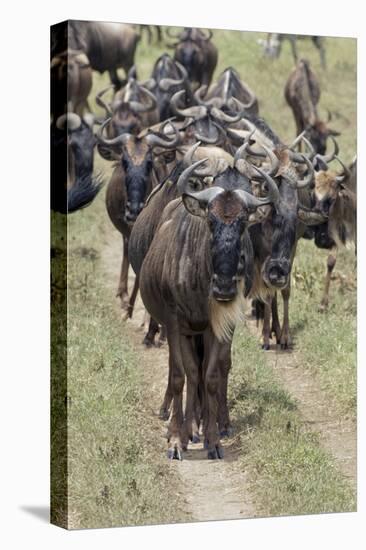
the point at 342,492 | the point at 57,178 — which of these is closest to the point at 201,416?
the point at 342,492

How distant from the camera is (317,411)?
1234 centimetres

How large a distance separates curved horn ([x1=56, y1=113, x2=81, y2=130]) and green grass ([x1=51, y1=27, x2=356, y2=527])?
22.6 inches

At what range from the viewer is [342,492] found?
39.9ft

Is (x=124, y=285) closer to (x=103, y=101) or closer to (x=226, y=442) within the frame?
(x=226, y=442)

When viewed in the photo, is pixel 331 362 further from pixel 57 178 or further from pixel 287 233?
pixel 57 178

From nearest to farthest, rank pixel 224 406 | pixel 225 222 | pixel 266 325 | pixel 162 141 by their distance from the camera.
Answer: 1. pixel 225 222
2. pixel 224 406
3. pixel 266 325
4. pixel 162 141

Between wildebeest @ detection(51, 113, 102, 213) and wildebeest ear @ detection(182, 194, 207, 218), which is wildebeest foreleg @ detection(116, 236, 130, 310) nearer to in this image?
wildebeest @ detection(51, 113, 102, 213)

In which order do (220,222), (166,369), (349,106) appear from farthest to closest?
1. (349,106)
2. (166,369)
3. (220,222)

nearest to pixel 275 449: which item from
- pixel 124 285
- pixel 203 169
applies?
pixel 124 285

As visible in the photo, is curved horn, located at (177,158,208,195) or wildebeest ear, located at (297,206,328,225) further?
wildebeest ear, located at (297,206,328,225)

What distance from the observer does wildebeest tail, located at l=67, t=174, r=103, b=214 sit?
1144 centimetres

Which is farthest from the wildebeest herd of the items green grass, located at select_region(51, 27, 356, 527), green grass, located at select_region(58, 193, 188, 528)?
green grass, located at select_region(58, 193, 188, 528)

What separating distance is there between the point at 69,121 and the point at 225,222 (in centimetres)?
130

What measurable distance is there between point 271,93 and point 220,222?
6.82 ft
